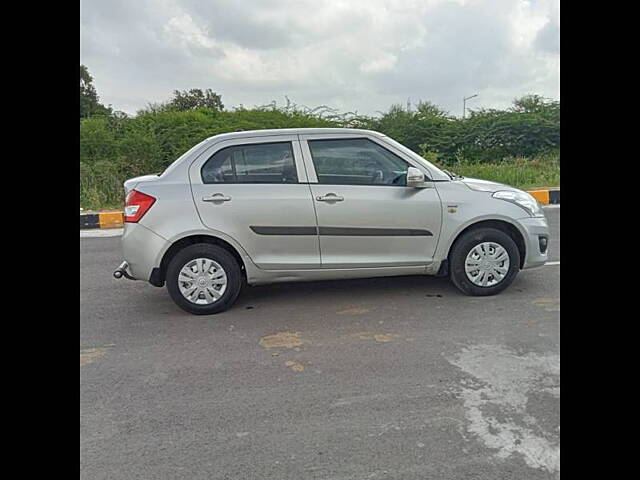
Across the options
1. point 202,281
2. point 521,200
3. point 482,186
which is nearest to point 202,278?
point 202,281

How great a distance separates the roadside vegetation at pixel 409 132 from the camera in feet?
41.6

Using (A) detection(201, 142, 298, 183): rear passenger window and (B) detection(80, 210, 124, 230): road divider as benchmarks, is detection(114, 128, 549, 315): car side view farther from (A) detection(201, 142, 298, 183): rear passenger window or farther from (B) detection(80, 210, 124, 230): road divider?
(B) detection(80, 210, 124, 230): road divider

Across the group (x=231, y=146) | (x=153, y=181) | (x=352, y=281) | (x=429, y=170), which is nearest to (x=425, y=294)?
(x=352, y=281)

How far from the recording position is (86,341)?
3.96 m

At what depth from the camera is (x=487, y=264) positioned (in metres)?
4.56

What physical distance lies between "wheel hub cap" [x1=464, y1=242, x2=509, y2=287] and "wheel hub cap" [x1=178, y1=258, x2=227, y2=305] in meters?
2.24

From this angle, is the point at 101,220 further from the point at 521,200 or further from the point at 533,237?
the point at 533,237

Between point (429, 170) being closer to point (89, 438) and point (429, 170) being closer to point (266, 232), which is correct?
point (266, 232)

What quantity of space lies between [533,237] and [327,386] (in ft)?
8.59

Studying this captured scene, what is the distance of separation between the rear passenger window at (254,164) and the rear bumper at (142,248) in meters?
0.74

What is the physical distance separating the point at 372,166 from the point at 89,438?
121 inches

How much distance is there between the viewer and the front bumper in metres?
4.57

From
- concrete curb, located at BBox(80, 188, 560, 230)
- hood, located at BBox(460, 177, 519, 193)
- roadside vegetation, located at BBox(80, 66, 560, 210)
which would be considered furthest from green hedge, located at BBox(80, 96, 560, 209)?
hood, located at BBox(460, 177, 519, 193)

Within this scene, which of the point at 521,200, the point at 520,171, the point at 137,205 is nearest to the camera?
the point at 137,205
